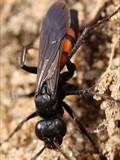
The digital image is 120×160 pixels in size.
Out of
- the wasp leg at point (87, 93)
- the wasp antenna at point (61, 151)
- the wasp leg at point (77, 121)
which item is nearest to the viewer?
the wasp leg at point (87, 93)

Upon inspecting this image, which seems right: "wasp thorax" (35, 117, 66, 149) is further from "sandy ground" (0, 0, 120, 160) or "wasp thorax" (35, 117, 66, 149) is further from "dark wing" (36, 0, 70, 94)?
"dark wing" (36, 0, 70, 94)

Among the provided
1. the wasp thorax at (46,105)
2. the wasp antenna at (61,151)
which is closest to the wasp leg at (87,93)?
the wasp thorax at (46,105)

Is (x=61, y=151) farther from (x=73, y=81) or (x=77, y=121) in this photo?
(x=73, y=81)

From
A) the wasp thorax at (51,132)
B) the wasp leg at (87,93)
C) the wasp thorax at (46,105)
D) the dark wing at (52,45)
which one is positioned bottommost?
the wasp thorax at (51,132)

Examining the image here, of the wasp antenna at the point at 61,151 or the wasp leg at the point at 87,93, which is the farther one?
the wasp antenna at the point at 61,151

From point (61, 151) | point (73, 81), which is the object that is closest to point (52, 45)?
point (73, 81)

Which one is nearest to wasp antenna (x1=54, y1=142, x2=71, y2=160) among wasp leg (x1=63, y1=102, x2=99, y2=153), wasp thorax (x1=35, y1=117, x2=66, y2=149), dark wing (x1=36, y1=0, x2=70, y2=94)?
wasp thorax (x1=35, y1=117, x2=66, y2=149)

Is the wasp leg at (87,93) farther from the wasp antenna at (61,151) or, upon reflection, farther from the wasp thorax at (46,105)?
the wasp antenna at (61,151)
